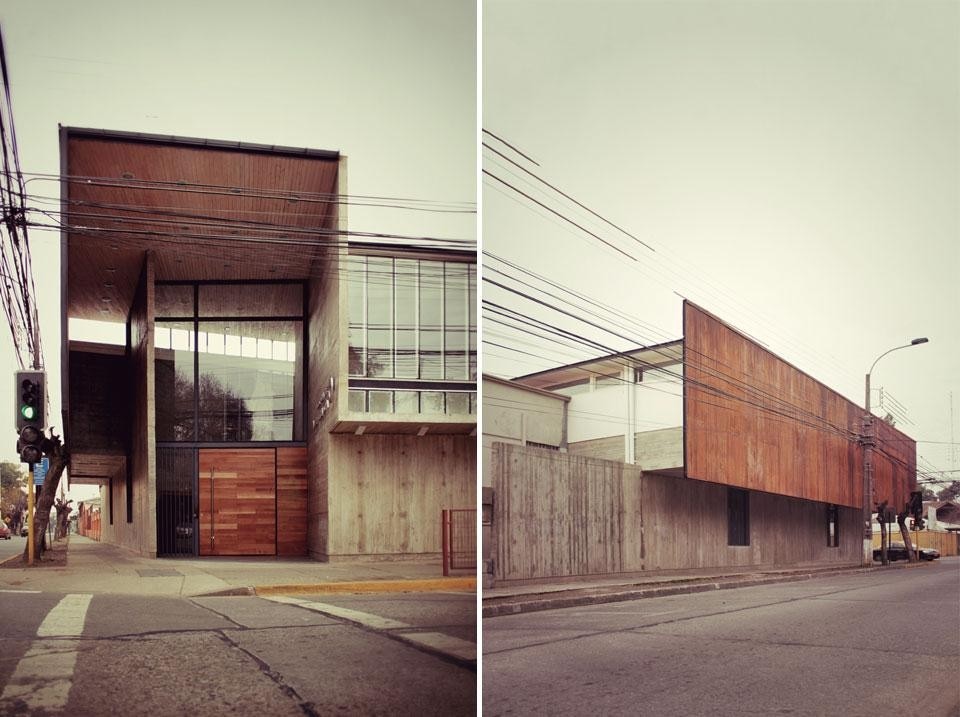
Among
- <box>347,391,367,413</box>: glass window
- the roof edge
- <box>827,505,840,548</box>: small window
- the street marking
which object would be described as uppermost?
the roof edge

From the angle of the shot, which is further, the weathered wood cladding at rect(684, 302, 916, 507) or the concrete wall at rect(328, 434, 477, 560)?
the concrete wall at rect(328, 434, 477, 560)

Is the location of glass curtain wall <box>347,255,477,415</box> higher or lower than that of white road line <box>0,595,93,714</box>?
higher

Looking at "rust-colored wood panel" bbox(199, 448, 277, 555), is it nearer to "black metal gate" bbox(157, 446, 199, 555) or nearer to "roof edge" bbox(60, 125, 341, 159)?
"black metal gate" bbox(157, 446, 199, 555)

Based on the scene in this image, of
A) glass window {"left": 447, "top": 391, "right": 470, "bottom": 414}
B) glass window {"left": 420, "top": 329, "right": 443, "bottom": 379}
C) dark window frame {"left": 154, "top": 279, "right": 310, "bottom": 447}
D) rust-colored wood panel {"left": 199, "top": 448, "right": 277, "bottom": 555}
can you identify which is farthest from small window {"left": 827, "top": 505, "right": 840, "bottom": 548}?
rust-colored wood panel {"left": 199, "top": 448, "right": 277, "bottom": 555}

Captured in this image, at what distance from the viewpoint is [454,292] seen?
5.86 m

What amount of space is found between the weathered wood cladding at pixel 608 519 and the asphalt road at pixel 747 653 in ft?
0.59

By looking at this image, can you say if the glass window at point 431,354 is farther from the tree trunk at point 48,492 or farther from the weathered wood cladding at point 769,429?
the tree trunk at point 48,492

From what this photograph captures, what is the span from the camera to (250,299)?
6406 millimetres

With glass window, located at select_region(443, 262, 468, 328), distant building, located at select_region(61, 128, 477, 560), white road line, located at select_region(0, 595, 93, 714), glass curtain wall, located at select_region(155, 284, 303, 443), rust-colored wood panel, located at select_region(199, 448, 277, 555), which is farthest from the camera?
rust-colored wood panel, located at select_region(199, 448, 277, 555)

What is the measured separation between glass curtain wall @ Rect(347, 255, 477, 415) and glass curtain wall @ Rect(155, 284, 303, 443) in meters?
0.53

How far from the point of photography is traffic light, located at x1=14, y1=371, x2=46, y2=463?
12.5 ft

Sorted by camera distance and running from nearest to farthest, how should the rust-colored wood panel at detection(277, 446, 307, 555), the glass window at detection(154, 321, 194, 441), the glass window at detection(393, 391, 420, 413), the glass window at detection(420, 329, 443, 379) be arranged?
the glass window at detection(420, 329, 443, 379), the glass window at detection(393, 391, 420, 413), the rust-colored wood panel at detection(277, 446, 307, 555), the glass window at detection(154, 321, 194, 441)

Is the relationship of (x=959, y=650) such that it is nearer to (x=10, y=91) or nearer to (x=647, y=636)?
(x=647, y=636)

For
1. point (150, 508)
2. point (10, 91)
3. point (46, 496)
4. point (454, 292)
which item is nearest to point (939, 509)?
point (454, 292)
